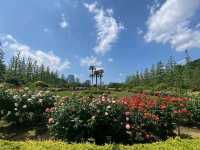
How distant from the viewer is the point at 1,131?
35.1ft

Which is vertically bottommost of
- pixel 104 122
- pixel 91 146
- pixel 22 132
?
pixel 91 146

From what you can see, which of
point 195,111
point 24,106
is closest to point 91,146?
point 24,106

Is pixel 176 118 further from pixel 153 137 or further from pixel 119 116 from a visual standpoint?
pixel 119 116

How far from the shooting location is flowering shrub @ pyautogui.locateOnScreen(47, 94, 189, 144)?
8195 mm

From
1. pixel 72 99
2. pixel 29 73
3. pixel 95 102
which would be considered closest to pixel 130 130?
pixel 95 102

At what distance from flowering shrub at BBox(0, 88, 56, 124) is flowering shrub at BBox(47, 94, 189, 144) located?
203 cm

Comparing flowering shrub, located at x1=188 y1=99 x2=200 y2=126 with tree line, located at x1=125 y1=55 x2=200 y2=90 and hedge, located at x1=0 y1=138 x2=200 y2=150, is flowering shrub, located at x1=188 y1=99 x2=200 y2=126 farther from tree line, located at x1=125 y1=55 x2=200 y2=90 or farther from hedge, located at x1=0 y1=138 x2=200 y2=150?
tree line, located at x1=125 y1=55 x2=200 y2=90

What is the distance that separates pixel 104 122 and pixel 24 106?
3.43 metres

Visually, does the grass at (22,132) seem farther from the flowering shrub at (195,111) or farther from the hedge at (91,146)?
the flowering shrub at (195,111)

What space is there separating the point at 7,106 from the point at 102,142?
4189 mm

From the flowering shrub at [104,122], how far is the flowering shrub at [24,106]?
203 cm

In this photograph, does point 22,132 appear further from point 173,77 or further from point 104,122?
point 173,77

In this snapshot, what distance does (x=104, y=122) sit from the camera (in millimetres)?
8258

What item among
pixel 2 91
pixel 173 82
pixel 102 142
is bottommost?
pixel 102 142
